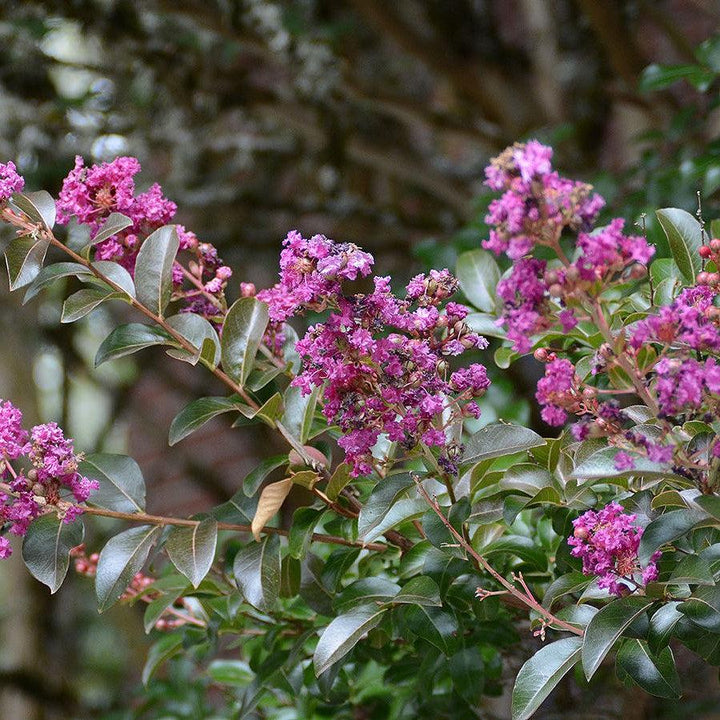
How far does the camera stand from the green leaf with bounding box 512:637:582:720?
1.70 feet

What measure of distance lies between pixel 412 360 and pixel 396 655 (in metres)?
0.41

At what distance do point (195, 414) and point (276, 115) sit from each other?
1.43 m

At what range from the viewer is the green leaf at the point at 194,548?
0.58 meters

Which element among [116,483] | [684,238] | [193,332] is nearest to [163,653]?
[116,483]

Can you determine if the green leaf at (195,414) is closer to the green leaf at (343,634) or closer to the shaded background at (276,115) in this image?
the green leaf at (343,634)

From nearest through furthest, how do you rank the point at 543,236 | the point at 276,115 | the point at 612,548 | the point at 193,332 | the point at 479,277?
1. the point at 543,236
2. the point at 612,548
3. the point at 193,332
4. the point at 479,277
5. the point at 276,115

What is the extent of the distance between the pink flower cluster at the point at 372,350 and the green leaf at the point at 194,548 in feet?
0.36

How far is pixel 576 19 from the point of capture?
83.2 inches

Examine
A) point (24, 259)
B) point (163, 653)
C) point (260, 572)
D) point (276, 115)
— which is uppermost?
point (276, 115)

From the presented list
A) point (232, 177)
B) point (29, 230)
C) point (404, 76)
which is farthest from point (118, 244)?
point (404, 76)

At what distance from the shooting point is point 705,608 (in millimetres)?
491

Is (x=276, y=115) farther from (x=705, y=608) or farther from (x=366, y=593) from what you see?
(x=705, y=608)

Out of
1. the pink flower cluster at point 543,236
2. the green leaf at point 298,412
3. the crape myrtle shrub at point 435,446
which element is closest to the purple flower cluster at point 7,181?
the crape myrtle shrub at point 435,446

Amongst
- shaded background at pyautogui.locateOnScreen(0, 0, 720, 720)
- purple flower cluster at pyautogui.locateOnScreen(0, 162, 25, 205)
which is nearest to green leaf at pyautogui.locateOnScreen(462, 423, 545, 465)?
purple flower cluster at pyautogui.locateOnScreen(0, 162, 25, 205)
